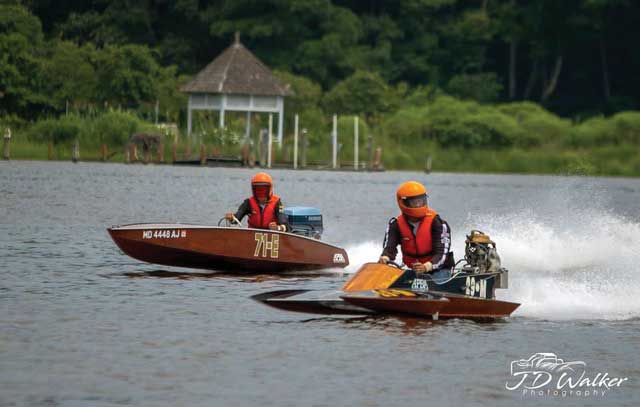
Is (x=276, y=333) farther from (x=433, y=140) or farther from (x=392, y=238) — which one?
(x=433, y=140)

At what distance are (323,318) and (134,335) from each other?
2.72m

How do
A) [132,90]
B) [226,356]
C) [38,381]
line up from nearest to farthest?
[38,381], [226,356], [132,90]

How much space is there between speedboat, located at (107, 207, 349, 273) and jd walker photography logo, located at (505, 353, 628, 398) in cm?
711

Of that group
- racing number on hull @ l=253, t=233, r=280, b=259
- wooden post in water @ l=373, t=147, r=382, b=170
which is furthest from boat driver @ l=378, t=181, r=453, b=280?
wooden post in water @ l=373, t=147, r=382, b=170

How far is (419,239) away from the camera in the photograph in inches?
667

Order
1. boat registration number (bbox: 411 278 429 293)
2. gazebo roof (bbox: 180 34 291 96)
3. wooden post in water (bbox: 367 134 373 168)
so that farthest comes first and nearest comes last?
gazebo roof (bbox: 180 34 291 96)
wooden post in water (bbox: 367 134 373 168)
boat registration number (bbox: 411 278 429 293)

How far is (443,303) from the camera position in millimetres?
16516

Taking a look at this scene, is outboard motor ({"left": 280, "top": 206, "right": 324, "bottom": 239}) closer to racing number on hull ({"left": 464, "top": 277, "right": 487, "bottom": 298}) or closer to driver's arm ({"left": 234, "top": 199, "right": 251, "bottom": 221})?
driver's arm ({"left": 234, "top": 199, "right": 251, "bottom": 221})

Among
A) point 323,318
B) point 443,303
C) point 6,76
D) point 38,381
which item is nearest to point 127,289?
point 323,318

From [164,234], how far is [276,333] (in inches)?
211

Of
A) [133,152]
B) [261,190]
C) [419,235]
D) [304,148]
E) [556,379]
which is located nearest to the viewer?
[556,379]

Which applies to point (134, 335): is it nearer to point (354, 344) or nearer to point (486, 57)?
point (354, 344)

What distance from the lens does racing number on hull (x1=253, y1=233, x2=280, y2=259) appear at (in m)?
20.9

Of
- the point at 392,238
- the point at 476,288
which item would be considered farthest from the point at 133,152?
the point at 476,288
